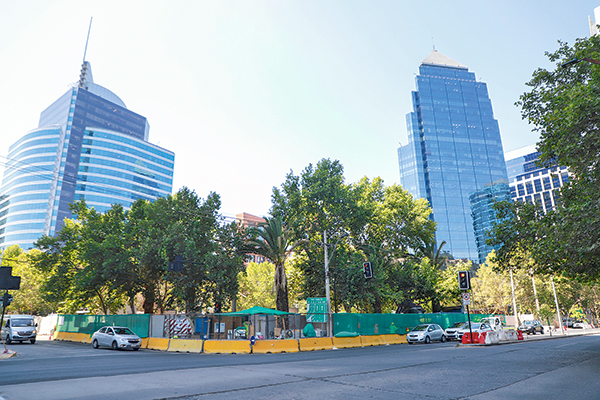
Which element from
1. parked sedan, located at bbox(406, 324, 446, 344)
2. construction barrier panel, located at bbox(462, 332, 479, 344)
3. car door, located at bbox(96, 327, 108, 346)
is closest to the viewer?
car door, located at bbox(96, 327, 108, 346)

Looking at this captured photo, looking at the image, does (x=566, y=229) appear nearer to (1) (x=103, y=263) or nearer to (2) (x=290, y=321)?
(2) (x=290, y=321)

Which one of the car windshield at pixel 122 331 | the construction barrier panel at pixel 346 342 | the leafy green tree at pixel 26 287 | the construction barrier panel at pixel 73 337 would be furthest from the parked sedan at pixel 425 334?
the leafy green tree at pixel 26 287

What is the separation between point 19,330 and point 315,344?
2440cm

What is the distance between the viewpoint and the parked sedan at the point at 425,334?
29.9m

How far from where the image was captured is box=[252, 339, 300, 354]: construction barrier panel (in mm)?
22641

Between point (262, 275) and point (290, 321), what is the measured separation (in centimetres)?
3825

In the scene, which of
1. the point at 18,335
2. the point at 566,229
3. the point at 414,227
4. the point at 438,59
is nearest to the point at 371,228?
the point at 414,227

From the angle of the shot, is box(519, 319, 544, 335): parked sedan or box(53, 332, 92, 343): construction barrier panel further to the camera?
box(519, 319, 544, 335): parked sedan

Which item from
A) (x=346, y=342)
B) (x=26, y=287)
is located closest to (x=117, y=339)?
(x=346, y=342)

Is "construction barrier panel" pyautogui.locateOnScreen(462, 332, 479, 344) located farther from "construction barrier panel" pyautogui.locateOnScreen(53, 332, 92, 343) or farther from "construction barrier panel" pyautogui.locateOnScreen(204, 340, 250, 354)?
"construction barrier panel" pyautogui.locateOnScreen(53, 332, 92, 343)


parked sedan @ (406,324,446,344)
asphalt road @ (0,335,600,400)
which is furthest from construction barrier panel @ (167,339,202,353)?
parked sedan @ (406,324,446,344)

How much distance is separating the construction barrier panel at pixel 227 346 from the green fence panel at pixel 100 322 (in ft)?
24.2

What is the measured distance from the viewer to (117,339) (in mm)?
24578

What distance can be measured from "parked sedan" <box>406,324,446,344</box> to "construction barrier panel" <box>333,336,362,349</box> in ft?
15.1
